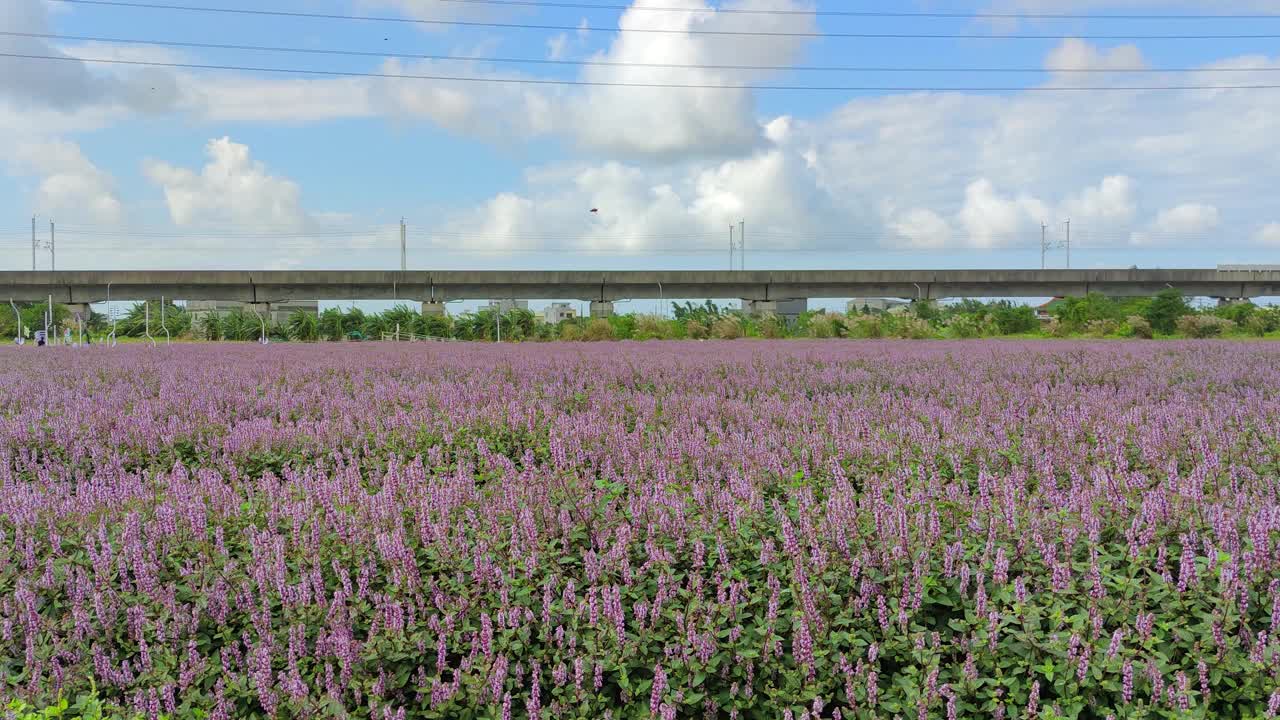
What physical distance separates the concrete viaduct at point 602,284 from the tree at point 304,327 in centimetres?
1393

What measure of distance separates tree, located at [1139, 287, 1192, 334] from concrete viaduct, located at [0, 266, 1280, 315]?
24.5m

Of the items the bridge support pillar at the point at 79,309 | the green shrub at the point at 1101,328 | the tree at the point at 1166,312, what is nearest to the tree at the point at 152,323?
the bridge support pillar at the point at 79,309

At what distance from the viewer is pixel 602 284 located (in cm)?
5397

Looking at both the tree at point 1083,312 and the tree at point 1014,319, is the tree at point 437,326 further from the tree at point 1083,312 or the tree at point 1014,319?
the tree at point 1083,312

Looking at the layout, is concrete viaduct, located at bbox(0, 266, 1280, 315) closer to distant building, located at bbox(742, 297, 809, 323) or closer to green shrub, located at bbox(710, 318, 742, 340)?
distant building, located at bbox(742, 297, 809, 323)

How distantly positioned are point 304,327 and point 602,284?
23.9 metres

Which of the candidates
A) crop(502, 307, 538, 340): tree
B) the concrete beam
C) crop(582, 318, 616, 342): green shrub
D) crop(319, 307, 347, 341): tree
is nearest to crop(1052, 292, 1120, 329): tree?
crop(582, 318, 616, 342): green shrub

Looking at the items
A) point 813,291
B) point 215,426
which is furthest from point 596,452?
point 813,291

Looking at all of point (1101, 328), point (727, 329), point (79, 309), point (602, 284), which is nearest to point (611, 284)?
point (602, 284)

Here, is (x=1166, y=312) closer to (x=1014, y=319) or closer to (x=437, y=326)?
(x=1014, y=319)

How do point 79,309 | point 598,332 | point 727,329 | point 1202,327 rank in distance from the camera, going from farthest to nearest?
point 79,309 → point 727,329 → point 598,332 → point 1202,327

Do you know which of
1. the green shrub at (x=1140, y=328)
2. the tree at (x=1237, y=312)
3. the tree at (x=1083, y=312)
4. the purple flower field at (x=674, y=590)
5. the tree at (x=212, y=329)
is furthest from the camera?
the tree at (x=212, y=329)

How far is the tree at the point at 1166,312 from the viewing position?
28641 millimetres

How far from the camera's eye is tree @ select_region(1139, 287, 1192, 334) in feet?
94.0
